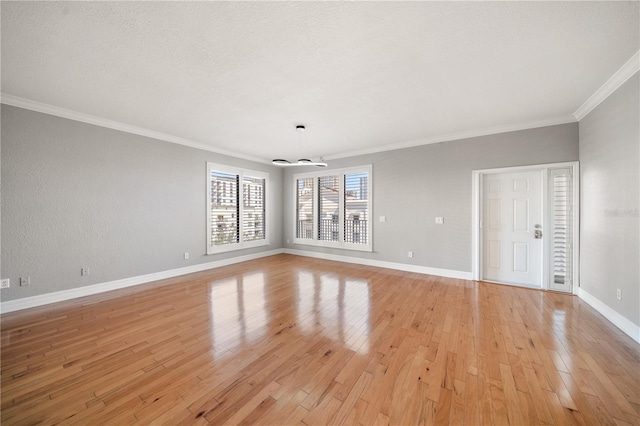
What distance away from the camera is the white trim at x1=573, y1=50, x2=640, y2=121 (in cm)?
236

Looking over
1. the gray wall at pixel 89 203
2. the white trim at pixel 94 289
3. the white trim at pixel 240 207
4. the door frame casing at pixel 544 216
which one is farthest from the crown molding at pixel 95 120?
the door frame casing at pixel 544 216

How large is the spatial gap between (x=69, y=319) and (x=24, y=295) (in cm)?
100

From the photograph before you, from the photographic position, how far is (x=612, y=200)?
2.86m

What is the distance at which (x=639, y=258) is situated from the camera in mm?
2406

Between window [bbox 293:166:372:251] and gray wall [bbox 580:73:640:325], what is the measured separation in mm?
3568

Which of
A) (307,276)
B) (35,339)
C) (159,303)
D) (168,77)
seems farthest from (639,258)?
(35,339)

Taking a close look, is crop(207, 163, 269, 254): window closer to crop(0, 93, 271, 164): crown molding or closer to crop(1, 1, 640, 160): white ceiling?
crop(0, 93, 271, 164): crown molding

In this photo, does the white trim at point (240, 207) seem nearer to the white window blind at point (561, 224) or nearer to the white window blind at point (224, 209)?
the white window blind at point (224, 209)

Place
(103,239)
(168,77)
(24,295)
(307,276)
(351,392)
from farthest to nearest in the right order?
(307,276), (103,239), (24,295), (168,77), (351,392)

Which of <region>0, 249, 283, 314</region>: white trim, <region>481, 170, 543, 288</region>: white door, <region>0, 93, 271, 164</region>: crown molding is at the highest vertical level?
<region>0, 93, 271, 164</region>: crown molding

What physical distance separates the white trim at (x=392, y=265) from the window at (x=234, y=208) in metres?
1.45

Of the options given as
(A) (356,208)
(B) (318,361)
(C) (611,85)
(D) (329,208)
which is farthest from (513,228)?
(B) (318,361)

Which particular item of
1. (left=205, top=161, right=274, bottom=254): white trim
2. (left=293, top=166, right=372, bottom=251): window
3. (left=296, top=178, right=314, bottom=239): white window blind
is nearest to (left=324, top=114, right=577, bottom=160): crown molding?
(left=293, top=166, right=372, bottom=251): window

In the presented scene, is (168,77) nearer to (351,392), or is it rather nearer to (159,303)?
(159,303)
